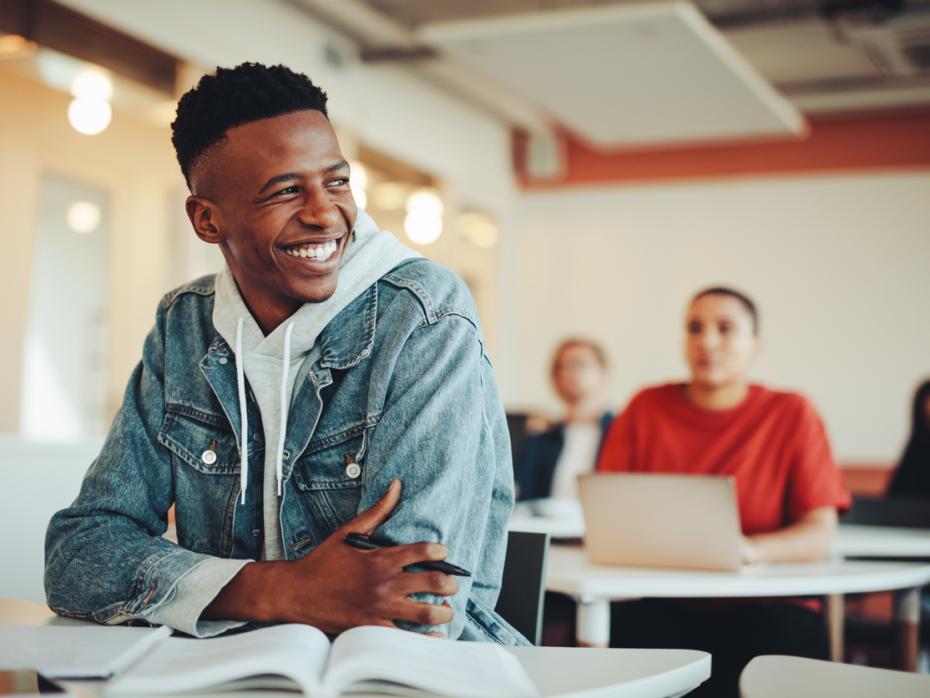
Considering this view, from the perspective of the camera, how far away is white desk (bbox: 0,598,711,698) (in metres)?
1.10

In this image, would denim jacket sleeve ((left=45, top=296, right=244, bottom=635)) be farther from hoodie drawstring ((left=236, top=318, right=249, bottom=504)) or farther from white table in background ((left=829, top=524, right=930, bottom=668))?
white table in background ((left=829, top=524, right=930, bottom=668))

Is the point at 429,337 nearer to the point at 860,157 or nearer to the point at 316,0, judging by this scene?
the point at 316,0

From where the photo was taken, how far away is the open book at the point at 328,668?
104cm

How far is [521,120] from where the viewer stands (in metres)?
8.69

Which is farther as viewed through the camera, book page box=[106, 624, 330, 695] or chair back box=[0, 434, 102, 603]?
chair back box=[0, 434, 102, 603]

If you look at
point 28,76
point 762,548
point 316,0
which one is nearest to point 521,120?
point 316,0

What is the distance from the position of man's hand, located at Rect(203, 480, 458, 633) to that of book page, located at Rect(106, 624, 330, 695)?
12 cm

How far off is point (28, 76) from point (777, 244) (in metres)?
5.21

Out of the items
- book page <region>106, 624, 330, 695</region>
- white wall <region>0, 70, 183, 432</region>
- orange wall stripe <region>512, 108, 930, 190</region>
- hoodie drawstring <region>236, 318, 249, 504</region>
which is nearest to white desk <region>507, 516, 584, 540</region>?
hoodie drawstring <region>236, 318, 249, 504</region>

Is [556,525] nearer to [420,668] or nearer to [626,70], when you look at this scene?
[420,668]

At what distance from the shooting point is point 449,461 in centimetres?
142

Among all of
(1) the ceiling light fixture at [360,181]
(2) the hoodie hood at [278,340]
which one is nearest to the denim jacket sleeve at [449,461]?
(2) the hoodie hood at [278,340]

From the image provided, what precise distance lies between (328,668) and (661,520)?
140 cm

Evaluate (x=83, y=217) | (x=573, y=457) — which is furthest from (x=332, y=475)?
Answer: (x=83, y=217)
